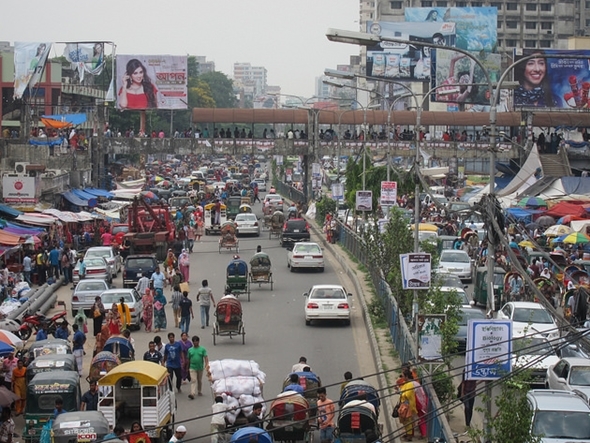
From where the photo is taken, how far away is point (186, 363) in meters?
23.5

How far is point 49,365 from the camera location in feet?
70.0

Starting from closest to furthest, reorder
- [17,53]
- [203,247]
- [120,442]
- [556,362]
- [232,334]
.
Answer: [120,442], [556,362], [232,334], [203,247], [17,53]

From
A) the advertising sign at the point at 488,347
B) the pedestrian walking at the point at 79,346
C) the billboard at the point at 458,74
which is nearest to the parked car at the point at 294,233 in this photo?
the pedestrian walking at the point at 79,346

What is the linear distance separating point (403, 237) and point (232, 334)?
7273mm

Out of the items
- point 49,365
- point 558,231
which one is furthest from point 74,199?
point 49,365

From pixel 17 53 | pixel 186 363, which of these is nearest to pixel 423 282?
pixel 186 363

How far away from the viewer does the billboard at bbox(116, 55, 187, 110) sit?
87.3m

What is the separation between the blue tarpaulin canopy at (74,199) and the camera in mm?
59500

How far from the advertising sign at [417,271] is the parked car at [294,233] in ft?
96.5

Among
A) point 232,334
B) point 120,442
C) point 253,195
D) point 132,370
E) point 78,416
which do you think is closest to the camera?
point 120,442

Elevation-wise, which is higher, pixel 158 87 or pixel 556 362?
pixel 158 87

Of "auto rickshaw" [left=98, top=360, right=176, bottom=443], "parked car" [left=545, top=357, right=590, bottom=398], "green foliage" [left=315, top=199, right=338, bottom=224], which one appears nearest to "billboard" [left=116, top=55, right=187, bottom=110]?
"green foliage" [left=315, top=199, right=338, bottom=224]

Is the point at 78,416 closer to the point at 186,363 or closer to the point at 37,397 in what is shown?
the point at 37,397

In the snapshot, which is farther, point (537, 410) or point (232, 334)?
point (232, 334)
